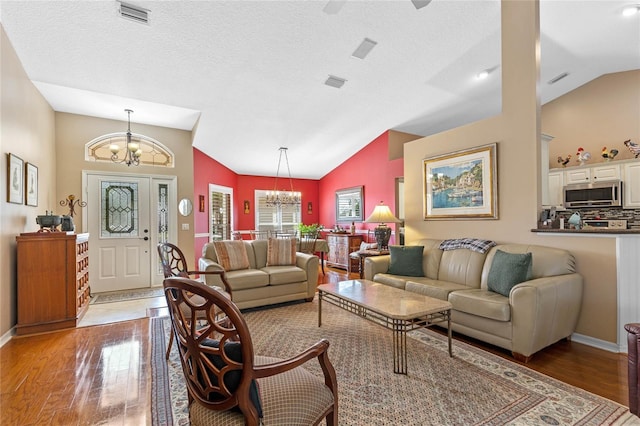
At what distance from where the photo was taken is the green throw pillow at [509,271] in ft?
9.34

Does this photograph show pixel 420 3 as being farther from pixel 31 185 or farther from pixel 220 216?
pixel 220 216

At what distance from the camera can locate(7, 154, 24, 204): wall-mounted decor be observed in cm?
306

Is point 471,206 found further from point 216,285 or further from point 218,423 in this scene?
point 218,423

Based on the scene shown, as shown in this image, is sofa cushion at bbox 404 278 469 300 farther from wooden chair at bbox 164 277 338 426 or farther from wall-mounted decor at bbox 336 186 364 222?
wall-mounted decor at bbox 336 186 364 222

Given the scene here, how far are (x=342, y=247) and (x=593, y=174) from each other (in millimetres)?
4903

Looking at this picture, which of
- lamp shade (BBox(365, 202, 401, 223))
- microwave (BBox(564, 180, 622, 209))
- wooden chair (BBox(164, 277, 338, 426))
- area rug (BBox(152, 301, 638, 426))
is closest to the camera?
wooden chair (BBox(164, 277, 338, 426))

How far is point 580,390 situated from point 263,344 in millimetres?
2503

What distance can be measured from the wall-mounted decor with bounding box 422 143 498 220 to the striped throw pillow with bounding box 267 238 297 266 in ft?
7.18

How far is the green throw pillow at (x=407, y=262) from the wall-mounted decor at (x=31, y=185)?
4.61 meters

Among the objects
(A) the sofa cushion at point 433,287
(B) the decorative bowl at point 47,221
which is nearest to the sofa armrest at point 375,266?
(A) the sofa cushion at point 433,287

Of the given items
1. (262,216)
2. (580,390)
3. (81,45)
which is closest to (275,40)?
(81,45)

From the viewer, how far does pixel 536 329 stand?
246 cm

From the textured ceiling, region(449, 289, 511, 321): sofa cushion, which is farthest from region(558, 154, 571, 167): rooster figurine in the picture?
region(449, 289, 511, 321): sofa cushion

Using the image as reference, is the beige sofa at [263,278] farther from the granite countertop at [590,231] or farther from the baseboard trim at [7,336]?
the granite countertop at [590,231]
